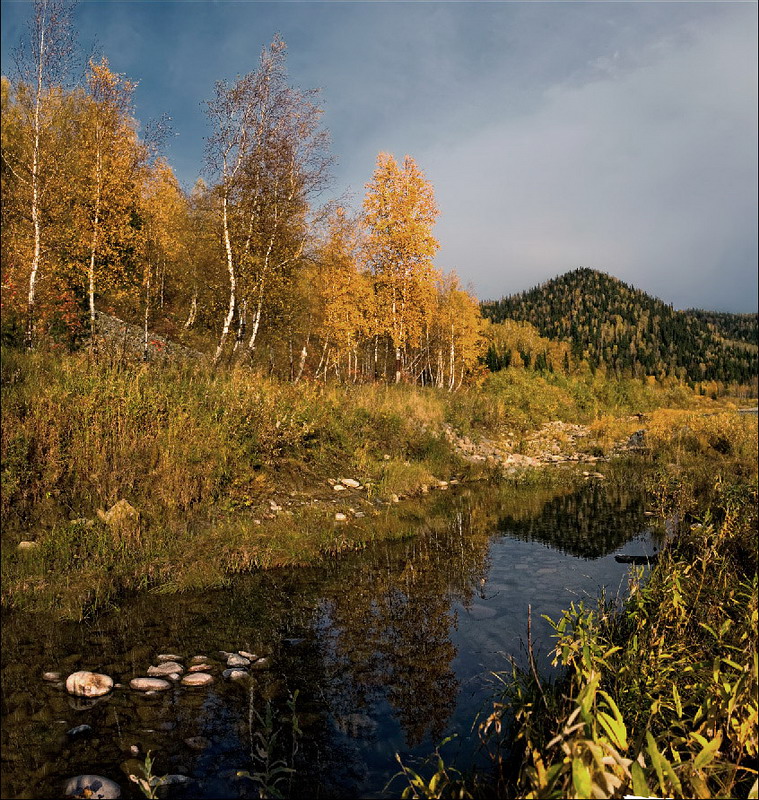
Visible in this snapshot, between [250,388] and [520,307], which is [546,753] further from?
[520,307]

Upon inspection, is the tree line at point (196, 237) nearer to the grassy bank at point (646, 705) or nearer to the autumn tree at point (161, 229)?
the autumn tree at point (161, 229)

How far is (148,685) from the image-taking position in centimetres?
441

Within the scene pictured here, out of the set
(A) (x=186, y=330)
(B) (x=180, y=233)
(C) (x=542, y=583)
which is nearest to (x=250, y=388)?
(C) (x=542, y=583)

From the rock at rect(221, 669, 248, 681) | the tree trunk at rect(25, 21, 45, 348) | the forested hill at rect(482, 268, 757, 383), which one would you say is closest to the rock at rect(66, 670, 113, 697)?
the rock at rect(221, 669, 248, 681)

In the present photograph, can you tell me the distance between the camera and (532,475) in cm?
1641

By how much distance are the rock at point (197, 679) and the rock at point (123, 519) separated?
3.19 meters

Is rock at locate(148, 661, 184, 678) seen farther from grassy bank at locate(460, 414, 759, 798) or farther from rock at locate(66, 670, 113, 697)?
grassy bank at locate(460, 414, 759, 798)

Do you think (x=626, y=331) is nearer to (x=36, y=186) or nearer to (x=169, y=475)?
(x=36, y=186)

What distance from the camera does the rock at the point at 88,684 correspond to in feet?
13.9

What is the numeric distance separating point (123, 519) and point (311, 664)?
403 cm

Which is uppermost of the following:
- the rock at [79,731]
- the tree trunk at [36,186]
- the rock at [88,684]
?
the tree trunk at [36,186]

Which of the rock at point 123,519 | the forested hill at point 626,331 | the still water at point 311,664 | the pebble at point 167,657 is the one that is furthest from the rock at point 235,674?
the forested hill at point 626,331

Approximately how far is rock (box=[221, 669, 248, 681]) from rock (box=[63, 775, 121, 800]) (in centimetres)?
144

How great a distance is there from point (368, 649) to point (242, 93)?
62.7ft
